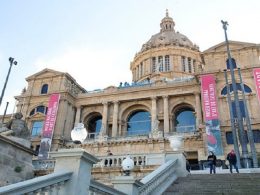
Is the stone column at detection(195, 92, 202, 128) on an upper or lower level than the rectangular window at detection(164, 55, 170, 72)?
lower

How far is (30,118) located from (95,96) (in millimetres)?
8651

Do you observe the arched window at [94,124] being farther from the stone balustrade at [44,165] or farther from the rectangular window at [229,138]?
the stone balustrade at [44,165]

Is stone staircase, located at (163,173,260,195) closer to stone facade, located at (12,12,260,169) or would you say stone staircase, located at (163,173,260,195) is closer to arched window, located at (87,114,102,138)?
stone facade, located at (12,12,260,169)

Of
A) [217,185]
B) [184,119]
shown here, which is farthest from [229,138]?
[217,185]

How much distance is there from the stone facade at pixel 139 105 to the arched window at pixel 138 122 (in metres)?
0.46

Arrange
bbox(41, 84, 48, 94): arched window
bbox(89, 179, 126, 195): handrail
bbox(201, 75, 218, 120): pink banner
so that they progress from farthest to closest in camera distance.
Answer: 1. bbox(41, 84, 48, 94): arched window
2. bbox(201, 75, 218, 120): pink banner
3. bbox(89, 179, 126, 195): handrail

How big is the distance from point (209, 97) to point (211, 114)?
206 centimetres

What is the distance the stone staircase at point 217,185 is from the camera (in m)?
10.2

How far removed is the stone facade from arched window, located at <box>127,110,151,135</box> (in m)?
0.46

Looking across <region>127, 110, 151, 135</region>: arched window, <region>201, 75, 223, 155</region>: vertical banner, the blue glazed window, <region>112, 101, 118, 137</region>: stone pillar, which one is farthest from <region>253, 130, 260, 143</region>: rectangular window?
<region>112, 101, 118, 137</region>: stone pillar

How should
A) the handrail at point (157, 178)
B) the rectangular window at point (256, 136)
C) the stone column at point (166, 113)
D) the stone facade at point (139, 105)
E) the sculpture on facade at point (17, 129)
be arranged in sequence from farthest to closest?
1. the stone column at point (166, 113)
2. the stone facade at point (139, 105)
3. the rectangular window at point (256, 136)
4. the sculpture on facade at point (17, 129)
5. the handrail at point (157, 178)

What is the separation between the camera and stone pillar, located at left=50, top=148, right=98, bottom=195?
562 centimetres

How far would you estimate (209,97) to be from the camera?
3102cm

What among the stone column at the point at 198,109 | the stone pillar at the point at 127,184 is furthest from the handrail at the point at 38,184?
the stone column at the point at 198,109
